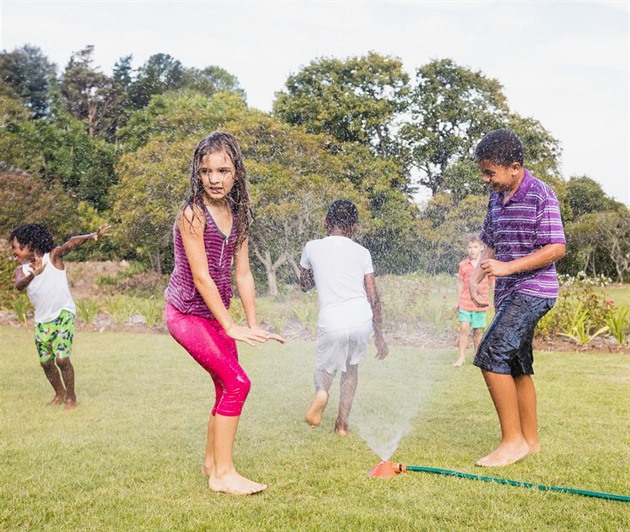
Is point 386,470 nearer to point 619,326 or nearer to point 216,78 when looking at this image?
point 619,326

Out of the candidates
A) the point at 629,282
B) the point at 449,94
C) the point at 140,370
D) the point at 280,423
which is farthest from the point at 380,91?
the point at 280,423

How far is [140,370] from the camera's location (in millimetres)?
8227

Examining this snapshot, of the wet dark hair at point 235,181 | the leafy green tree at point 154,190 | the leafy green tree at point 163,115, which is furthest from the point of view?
the leafy green tree at point 163,115

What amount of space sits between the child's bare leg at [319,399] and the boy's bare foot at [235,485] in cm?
114

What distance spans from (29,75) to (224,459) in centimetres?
4616

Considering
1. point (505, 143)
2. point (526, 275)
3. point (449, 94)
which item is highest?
point (449, 94)

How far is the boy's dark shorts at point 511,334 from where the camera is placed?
423cm

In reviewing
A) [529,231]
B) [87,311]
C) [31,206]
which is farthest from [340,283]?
[31,206]

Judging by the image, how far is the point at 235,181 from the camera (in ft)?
13.0

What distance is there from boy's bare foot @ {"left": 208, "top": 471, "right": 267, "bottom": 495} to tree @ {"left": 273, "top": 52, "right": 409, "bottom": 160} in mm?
26177

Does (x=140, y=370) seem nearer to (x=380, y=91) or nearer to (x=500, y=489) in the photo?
(x=500, y=489)

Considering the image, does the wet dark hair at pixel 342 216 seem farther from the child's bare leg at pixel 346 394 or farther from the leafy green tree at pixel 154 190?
the leafy green tree at pixel 154 190

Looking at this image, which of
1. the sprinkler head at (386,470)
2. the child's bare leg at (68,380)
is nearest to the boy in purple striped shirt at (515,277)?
the sprinkler head at (386,470)

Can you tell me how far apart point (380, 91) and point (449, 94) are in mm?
2903
